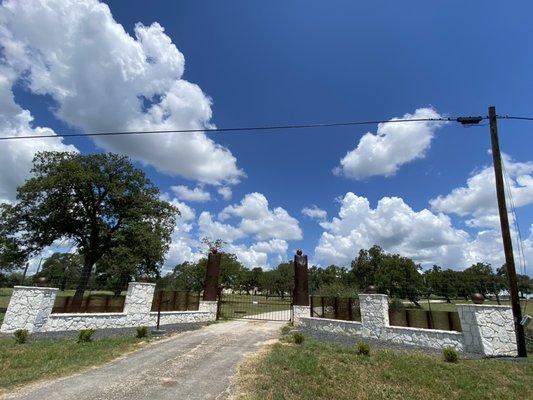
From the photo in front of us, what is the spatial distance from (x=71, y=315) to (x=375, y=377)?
12120 millimetres

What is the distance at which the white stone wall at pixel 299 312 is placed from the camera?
16.9m

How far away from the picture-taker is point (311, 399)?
6.32 meters

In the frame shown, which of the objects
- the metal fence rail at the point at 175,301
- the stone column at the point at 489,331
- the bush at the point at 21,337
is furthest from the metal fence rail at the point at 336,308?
the bush at the point at 21,337

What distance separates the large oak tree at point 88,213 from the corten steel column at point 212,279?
29.5 ft

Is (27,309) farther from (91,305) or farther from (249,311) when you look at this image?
(249,311)

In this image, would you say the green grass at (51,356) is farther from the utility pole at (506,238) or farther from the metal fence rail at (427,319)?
the utility pole at (506,238)

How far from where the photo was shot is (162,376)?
743 cm

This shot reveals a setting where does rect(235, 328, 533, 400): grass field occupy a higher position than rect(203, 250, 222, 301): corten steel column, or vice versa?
rect(203, 250, 222, 301): corten steel column

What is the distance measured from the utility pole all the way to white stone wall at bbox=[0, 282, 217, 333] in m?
14.1

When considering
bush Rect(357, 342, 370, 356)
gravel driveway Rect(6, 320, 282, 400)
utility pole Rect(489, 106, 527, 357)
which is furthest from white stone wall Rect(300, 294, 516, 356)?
gravel driveway Rect(6, 320, 282, 400)

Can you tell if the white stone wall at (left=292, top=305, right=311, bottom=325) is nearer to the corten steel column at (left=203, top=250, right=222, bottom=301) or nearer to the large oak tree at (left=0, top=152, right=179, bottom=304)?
the corten steel column at (left=203, top=250, right=222, bottom=301)

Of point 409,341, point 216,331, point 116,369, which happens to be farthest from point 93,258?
point 409,341

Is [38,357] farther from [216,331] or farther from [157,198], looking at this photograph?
[157,198]

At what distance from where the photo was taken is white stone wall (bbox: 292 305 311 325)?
1694 centimetres
